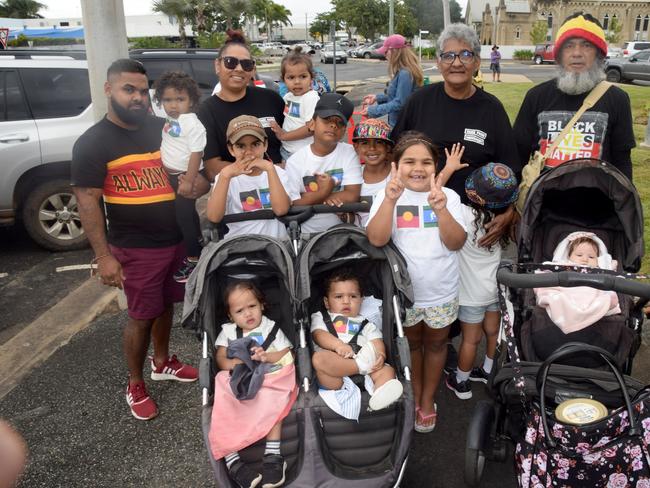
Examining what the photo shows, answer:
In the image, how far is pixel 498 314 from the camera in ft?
11.4

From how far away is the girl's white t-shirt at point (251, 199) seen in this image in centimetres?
339

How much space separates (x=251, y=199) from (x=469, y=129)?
4.86ft

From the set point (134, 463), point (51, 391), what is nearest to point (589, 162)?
point (134, 463)

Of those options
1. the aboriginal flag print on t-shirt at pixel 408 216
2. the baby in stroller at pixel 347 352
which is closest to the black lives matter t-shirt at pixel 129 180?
the baby in stroller at pixel 347 352

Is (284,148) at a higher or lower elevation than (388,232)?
higher

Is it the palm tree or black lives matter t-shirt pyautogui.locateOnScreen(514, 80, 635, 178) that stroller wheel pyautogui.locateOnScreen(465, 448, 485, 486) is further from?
the palm tree

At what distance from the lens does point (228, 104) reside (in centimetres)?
379

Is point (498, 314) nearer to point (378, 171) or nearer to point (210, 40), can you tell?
point (378, 171)

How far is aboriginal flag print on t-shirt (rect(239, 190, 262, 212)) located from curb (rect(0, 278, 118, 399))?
229 cm

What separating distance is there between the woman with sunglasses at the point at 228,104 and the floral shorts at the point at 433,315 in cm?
170

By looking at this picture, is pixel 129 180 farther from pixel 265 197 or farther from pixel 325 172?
pixel 325 172

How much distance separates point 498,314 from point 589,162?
3.73ft

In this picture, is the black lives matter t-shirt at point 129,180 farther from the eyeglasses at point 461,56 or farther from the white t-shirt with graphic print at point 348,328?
the eyeglasses at point 461,56

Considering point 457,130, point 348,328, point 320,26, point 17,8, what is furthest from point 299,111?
point 320,26
